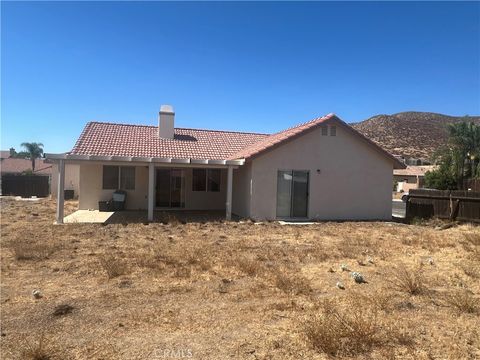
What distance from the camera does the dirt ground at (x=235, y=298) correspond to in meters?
4.57

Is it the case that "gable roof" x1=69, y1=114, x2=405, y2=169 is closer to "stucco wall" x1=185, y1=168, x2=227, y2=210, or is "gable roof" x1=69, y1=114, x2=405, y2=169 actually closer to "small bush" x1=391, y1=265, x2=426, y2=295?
"stucco wall" x1=185, y1=168, x2=227, y2=210

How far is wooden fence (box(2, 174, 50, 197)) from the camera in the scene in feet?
109

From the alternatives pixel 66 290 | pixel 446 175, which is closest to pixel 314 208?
pixel 66 290

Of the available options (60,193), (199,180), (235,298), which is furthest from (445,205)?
(60,193)

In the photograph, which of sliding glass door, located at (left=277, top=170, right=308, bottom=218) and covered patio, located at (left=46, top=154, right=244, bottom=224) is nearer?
covered patio, located at (left=46, top=154, right=244, bottom=224)

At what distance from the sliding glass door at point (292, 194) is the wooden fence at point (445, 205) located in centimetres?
511

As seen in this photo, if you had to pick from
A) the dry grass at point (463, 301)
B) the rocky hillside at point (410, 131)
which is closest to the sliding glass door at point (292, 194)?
the dry grass at point (463, 301)

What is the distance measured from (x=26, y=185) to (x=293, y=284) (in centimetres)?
3227

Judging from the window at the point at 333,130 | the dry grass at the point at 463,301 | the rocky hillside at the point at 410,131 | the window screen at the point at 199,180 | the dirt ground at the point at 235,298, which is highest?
the rocky hillside at the point at 410,131

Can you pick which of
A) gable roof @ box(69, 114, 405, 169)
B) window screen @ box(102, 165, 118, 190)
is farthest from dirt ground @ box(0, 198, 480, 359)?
window screen @ box(102, 165, 118, 190)

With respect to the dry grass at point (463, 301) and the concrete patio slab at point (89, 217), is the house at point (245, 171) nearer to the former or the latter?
the concrete patio slab at point (89, 217)

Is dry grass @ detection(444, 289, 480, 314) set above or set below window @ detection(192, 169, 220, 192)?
below

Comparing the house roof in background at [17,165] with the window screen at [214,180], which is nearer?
the window screen at [214,180]

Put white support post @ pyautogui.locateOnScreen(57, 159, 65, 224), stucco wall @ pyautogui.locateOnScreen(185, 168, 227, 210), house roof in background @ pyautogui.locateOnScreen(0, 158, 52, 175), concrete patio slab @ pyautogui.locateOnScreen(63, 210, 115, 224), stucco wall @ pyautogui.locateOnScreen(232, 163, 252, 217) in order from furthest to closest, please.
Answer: house roof in background @ pyautogui.locateOnScreen(0, 158, 52, 175) < stucco wall @ pyautogui.locateOnScreen(185, 168, 227, 210) < stucco wall @ pyautogui.locateOnScreen(232, 163, 252, 217) < concrete patio slab @ pyautogui.locateOnScreen(63, 210, 115, 224) < white support post @ pyautogui.locateOnScreen(57, 159, 65, 224)
